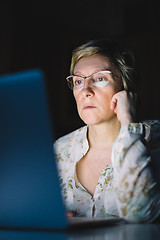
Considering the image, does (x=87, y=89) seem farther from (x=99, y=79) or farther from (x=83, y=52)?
(x=83, y=52)

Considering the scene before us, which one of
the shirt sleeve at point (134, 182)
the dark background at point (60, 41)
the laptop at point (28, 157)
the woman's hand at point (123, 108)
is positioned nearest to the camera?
the laptop at point (28, 157)

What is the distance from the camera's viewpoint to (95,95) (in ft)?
4.75

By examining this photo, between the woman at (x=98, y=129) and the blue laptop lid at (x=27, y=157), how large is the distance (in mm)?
497

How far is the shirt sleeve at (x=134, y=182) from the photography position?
40.7 inches

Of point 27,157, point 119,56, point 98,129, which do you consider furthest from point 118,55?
point 27,157

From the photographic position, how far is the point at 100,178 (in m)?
1.37

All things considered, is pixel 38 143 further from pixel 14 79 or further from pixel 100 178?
pixel 100 178

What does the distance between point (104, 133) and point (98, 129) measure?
0.03 m

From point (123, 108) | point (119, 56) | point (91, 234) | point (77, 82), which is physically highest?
point (119, 56)

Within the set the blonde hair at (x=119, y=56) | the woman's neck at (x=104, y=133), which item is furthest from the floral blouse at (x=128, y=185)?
the blonde hair at (x=119, y=56)

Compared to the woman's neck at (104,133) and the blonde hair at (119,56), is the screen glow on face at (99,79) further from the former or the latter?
the woman's neck at (104,133)

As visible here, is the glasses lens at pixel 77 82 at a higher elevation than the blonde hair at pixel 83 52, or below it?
below

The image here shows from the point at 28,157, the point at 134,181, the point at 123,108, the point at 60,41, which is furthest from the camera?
the point at 60,41

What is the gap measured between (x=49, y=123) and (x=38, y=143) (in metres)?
0.05
